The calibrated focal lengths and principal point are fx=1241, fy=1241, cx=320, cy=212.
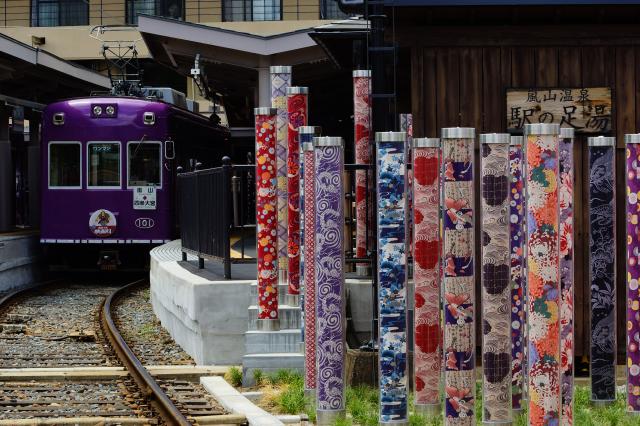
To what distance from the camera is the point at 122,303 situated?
61.2ft

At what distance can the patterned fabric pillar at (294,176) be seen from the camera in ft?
33.8

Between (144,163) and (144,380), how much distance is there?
1132 cm

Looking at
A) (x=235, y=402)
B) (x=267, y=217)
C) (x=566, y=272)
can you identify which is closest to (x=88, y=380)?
(x=267, y=217)

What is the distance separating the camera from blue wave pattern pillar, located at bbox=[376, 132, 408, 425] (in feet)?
23.9

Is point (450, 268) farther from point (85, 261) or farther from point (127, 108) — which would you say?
point (85, 261)

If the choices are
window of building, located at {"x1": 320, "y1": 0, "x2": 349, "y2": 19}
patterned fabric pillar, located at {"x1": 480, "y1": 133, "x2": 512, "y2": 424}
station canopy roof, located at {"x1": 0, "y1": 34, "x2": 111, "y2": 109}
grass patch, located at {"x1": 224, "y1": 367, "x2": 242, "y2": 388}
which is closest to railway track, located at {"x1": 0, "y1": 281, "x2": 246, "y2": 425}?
grass patch, located at {"x1": 224, "y1": 367, "x2": 242, "y2": 388}

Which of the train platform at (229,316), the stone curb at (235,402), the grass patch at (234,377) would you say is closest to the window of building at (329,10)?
the train platform at (229,316)

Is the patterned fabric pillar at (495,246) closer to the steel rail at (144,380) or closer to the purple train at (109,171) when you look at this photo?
the steel rail at (144,380)

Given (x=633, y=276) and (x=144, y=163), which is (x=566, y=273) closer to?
(x=633, y=276)

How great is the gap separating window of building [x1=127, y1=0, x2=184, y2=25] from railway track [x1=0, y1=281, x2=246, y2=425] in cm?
2677

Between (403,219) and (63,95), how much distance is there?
75.0ft

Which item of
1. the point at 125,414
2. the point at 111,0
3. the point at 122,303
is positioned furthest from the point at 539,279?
the point at 111,0

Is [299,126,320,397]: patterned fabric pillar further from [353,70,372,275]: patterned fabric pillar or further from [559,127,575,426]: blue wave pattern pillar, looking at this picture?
[353,70,372,275]: patterned fabric pillar

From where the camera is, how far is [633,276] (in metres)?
7.71
